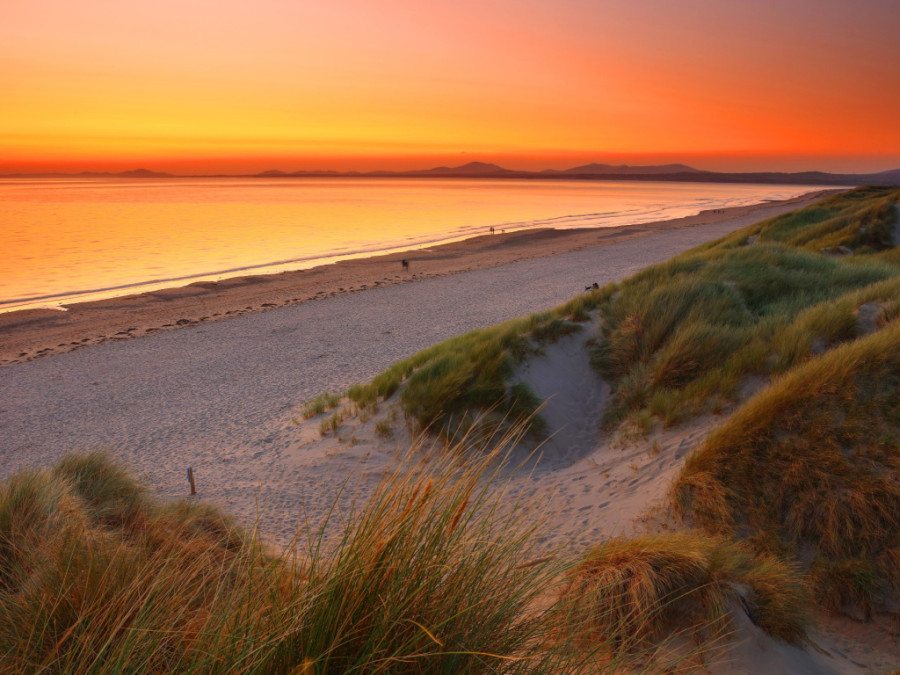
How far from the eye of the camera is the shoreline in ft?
49.2

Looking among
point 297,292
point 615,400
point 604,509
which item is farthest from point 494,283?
point 604,509

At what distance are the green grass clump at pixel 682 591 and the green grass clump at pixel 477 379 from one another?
109 inches

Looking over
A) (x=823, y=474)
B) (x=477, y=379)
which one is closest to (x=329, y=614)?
(x=823, y=474)

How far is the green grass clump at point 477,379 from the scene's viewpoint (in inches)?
263

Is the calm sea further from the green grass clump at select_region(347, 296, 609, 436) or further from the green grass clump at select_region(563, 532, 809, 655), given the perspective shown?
the green grass clump at select_region(563, 532, 809, 655)

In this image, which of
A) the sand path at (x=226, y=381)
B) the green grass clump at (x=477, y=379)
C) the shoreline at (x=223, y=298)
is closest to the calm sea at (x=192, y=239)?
the shoreline at (x=223, y=298)

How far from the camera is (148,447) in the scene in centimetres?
789

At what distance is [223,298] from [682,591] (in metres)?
19.1

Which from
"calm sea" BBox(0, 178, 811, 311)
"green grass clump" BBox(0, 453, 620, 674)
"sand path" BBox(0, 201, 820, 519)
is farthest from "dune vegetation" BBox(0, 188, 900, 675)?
"calm sea" BBox(0, 178, 811, 311)

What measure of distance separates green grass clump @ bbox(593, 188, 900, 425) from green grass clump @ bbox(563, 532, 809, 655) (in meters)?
2.63

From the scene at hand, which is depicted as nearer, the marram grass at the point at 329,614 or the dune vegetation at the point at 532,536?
the marram grass at the point at 329,614

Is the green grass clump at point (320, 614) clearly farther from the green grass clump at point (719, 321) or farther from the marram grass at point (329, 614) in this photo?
the green grass clump at point (719, 321)

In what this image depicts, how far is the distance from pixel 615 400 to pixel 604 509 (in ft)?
7.37

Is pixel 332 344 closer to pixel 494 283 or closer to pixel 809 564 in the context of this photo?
pixel 494 283
